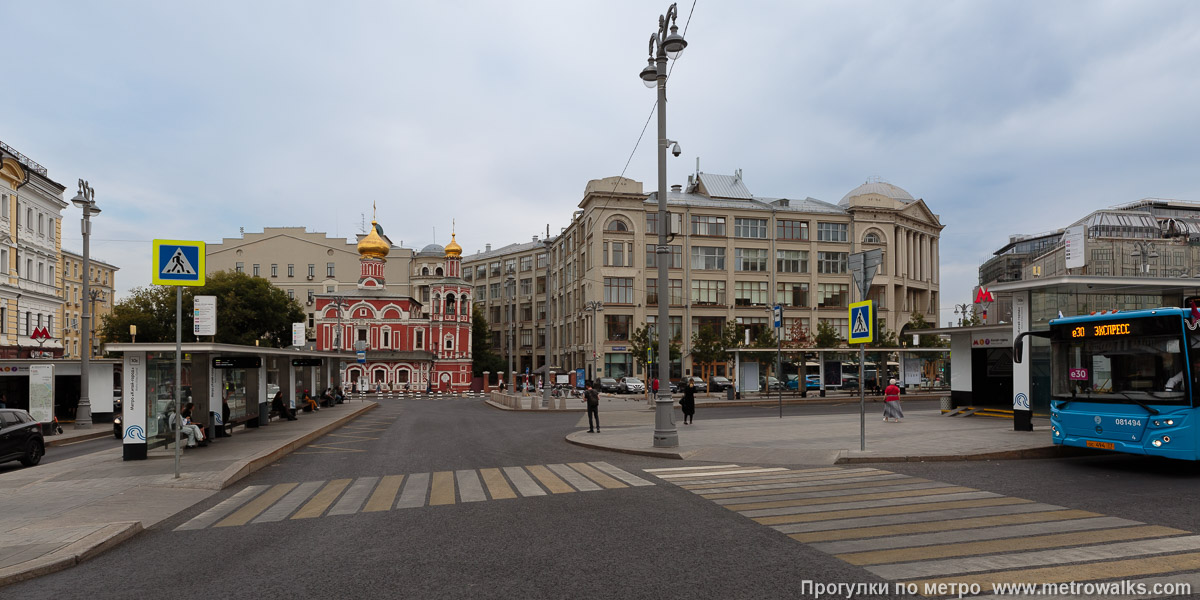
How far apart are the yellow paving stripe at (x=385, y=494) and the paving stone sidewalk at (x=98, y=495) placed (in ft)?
9.19

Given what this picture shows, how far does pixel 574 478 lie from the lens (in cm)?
1298

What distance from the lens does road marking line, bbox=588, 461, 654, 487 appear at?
483 inches

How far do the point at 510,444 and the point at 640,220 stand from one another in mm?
52633

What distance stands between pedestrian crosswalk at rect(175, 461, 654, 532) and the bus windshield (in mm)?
8543

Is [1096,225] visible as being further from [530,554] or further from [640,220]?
[530,554]

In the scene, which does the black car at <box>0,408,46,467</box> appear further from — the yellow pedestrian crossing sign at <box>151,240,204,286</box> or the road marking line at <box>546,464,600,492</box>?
the road marking line at <box>546,464,600,492</box>

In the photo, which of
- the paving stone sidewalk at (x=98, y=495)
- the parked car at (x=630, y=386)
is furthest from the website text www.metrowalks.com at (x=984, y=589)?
the parked car at (x=630, y=386)

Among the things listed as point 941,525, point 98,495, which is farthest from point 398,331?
point 941,525

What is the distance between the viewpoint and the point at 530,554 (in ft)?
24.3

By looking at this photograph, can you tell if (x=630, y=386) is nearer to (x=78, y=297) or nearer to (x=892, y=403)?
(x=892, y=403)

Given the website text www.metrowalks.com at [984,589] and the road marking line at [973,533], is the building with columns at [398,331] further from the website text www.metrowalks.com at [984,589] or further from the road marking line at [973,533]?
the website text www.metrowalks.com at [984,589]

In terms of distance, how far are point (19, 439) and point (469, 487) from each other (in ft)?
42.2

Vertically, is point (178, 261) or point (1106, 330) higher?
point (178, 261)

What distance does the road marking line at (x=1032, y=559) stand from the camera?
655cm
